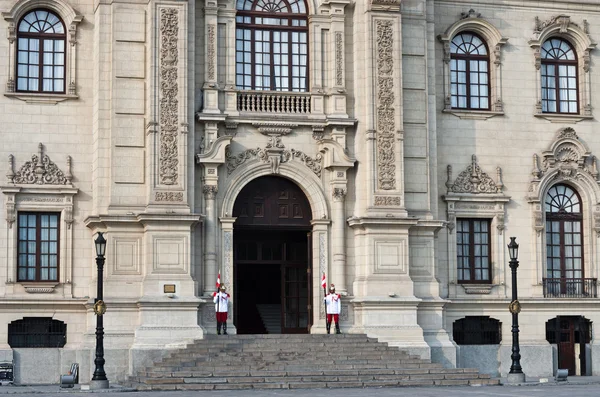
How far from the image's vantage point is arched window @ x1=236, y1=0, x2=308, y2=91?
1646 inches

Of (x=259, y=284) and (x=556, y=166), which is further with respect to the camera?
(x=259, y=284)

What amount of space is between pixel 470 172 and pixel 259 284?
12.6 meters

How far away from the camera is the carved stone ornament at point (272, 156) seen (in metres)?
40.9

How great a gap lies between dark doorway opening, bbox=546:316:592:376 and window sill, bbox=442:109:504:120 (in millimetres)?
7662

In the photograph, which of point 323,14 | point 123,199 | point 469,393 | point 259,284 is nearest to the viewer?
point 469,393

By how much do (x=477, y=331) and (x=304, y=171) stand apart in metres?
8.54

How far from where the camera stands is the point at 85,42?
41000 millimetres

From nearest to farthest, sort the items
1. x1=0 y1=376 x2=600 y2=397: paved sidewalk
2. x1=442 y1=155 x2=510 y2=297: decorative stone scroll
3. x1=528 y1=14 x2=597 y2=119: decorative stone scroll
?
x1=0 y1=376 x2=600 y2=397: paved sidewalk → x1=442 y1=155 x2=510 y2=297: decorative stone scroll → x1=528 y1=14 x2=597 y2=119: decorative stone scroll

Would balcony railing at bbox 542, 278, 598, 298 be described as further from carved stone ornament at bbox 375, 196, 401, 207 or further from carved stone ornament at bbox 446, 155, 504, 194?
carved stone ornament at bbox 375, 196, 401, 207

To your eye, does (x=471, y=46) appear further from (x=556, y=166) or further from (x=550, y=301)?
(x=550, y=301)

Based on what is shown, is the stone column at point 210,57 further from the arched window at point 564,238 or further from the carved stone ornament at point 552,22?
the arched window at point 564,238

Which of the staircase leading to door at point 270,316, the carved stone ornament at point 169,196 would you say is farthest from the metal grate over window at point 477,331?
the carved stone ornament at point 169,196

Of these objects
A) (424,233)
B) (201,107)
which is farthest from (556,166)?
(201,107)

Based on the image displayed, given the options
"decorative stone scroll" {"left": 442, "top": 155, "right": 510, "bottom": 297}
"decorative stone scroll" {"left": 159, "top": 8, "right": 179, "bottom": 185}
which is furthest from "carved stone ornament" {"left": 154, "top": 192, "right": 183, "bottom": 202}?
"decorative stone scroll" {"left": 442, "top": 155, "right": 510, "bottom": 297}
